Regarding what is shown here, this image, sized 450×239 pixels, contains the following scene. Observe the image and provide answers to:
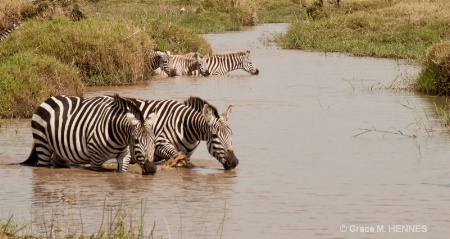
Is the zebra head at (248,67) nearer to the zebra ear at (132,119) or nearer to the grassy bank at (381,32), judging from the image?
the grassy bank at (381,32)

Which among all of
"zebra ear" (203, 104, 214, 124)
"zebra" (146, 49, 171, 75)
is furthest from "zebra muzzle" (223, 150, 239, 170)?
"zebra" (146, 49, 171, 75)

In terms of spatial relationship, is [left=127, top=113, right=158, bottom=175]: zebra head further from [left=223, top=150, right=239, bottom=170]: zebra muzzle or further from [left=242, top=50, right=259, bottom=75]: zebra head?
[left=242, top=50, right=259, bottom=75]: zebra head

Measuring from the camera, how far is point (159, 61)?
2517 centimetres

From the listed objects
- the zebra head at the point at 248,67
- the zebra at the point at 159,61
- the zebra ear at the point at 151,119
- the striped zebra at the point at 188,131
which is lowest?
the zebra head at the point at 248,67

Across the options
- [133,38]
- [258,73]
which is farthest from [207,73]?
[133,38]

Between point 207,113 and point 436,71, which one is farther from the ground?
point 207,113

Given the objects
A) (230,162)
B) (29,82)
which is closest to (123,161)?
(230,162)

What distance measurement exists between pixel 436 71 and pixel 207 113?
8943 millimetres

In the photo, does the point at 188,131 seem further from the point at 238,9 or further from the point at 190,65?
the point at 238,9

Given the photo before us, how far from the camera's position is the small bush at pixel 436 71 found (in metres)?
19.6

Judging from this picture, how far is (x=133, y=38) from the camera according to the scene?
23.0 m

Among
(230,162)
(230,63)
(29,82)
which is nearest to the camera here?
(230,162)

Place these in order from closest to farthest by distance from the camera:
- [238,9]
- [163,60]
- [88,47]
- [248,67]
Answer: [88,47]
[163,60]
[248,67]
[238,9]

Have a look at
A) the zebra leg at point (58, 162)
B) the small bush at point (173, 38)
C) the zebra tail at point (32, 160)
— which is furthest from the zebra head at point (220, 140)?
the small bush at point (173, 38)
